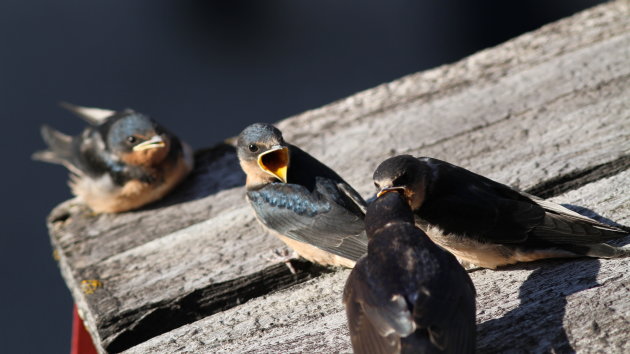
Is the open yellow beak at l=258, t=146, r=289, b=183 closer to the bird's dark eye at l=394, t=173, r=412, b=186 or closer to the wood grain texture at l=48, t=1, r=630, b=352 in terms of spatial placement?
the wood grain texture at l=48, t=1, r=630, b=352

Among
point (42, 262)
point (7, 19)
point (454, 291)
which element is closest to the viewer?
point (454, 291)

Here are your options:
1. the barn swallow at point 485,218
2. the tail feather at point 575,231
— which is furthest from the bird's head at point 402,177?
the tail feather at point 575,231

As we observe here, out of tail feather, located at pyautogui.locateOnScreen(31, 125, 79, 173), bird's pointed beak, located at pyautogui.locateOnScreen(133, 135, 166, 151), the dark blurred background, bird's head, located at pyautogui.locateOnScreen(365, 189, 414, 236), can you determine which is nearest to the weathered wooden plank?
bird's head, located at pyautogui.locateOnScreen(365, 189, 414, 236)

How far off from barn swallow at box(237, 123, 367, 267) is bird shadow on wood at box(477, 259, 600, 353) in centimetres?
84

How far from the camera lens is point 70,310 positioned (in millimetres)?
7027

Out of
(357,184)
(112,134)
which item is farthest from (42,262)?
(357,184)

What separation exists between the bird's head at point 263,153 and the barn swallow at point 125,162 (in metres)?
0.62

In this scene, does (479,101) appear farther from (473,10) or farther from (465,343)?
(473,10)

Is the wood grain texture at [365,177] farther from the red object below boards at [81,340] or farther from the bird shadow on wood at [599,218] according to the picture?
the red object below boards at [81,340]

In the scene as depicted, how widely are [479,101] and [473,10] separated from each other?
5401 millimetres

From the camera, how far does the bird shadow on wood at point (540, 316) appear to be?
87.7 inches

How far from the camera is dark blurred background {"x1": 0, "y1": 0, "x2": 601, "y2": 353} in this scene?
27.4 feet

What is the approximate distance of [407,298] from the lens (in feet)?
7.35

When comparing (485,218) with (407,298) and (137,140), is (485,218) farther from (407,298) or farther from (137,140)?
(137,140)
